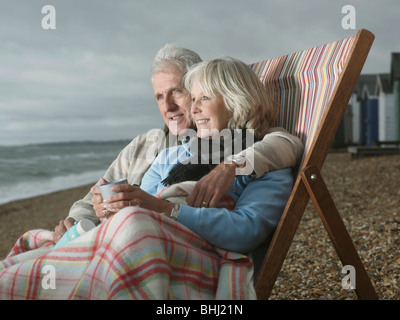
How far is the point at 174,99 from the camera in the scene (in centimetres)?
292

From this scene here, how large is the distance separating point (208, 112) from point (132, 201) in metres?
0.70

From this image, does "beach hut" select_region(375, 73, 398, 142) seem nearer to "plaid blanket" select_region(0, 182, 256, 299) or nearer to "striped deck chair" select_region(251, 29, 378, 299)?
"striped deck chair" select_region(251, 29, 378, 299)

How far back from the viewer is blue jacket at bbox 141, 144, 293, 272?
192cm

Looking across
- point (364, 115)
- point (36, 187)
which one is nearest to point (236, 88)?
point (36, 187)

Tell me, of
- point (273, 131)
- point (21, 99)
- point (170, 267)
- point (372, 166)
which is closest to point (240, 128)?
point (273, 131)

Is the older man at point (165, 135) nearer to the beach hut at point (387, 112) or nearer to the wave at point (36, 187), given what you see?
the wave at point (36, 187)

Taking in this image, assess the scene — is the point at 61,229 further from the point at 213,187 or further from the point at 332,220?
the point at 332,220

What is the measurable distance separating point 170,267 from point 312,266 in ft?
9.12

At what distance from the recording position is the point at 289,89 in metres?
2.73

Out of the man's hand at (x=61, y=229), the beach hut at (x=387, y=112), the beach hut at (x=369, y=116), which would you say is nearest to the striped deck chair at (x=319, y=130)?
the man's hand at (x=61, y=229)

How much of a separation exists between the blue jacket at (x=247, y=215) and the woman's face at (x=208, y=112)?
33 centimetres

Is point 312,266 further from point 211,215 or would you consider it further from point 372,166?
point 372,166

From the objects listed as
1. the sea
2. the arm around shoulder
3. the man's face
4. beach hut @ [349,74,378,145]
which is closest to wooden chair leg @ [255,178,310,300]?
the arm around shoulder

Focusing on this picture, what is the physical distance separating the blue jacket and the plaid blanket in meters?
0.06
